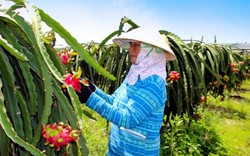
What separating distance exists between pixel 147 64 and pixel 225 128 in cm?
398

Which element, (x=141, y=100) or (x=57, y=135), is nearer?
(x=57, y=135)

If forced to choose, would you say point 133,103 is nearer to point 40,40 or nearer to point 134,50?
point 134,50

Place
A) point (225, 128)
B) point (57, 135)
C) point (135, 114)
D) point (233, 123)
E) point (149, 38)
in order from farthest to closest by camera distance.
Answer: point (233, 123), point (225, 128), point (149, 38), point (135, 114), point (57, 135)

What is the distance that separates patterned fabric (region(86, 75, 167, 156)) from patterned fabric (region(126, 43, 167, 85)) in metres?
0.03

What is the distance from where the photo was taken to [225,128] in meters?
5.43

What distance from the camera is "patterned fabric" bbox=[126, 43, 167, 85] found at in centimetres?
183

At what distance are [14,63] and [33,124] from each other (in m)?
0.19

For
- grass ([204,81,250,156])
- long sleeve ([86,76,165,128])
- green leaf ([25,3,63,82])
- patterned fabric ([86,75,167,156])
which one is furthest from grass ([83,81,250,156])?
green leaf ([25,3,63,82])

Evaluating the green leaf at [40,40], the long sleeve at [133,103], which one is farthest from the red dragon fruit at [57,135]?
the long sleeve at [133,103]

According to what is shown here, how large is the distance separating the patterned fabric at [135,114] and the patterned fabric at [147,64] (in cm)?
3

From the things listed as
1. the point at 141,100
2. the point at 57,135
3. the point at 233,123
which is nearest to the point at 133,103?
the point at 141,100

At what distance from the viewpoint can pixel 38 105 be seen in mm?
1006

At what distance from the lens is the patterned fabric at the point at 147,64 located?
6.00 feet

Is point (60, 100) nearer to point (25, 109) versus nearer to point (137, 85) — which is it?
point (25, 109)
